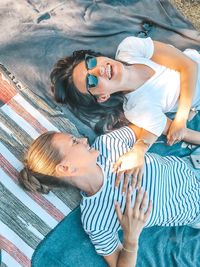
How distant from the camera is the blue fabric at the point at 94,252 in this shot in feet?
10.5

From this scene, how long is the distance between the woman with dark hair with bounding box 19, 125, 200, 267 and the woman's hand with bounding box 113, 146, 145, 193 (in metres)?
0.03

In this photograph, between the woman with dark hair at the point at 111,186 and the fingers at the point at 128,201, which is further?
the fingers at the point at 128,201

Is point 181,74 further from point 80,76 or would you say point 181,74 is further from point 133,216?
point 133,216

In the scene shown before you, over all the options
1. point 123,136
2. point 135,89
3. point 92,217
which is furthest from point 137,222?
point 135,89

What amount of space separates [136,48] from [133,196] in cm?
96

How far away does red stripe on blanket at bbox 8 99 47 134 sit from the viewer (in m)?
3.32

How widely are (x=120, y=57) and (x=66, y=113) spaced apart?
20.3 inches

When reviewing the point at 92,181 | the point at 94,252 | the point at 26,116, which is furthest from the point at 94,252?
the point at 26,116

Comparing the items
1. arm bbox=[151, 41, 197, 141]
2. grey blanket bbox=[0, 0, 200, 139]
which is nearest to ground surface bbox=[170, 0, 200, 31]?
grey blanket bbox=[0, 0, 200, 139]

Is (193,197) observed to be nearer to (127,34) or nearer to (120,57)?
(120,57)

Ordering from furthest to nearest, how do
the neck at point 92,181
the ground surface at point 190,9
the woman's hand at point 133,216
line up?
the ground surface at point 190,9 < the woman's hand at point 133,216 < the neck at point 92,181

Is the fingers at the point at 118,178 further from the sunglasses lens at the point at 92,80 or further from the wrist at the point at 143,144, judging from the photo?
the sunglasses lens at the point at 92,80

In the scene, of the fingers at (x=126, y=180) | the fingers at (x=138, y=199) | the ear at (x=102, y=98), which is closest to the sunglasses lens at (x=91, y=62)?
the ear at (x=102, y=98)

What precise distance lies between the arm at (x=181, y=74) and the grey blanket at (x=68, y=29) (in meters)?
0.35
